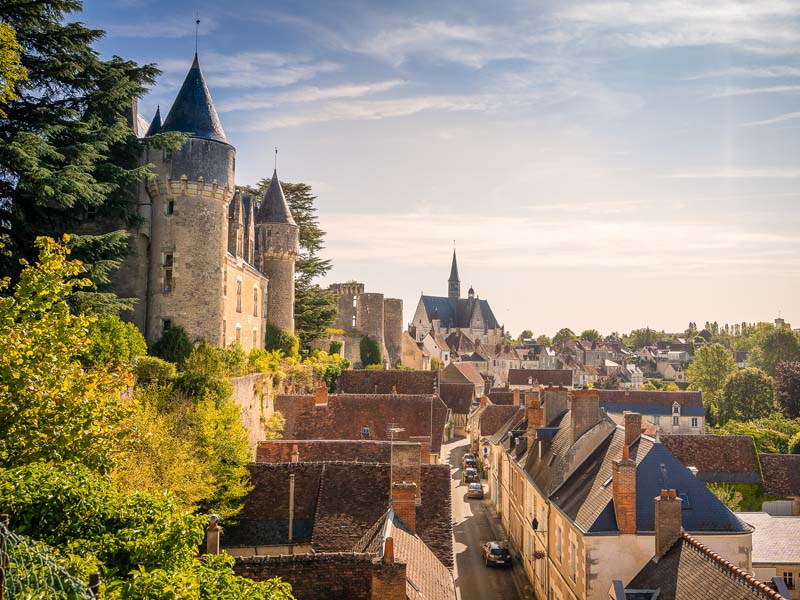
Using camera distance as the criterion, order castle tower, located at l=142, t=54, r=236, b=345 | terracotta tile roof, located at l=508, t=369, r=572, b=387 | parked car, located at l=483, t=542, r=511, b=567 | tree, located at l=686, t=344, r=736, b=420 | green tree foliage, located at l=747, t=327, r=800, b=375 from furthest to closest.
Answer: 1. green tree foliage, located at l=747, t=327, r=800, b=375
2. tree, located at l=686, t=344, r=736, b=420
3. terracotta tile roof, located at l=508, t=369, r=572, b=387
4. castle tower, located at l=142, t=54, r=236, b=345
5. parked car, located at l=483, t=542, r=511, b=567

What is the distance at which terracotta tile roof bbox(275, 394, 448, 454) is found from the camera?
3184cm

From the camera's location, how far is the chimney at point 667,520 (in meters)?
16.0

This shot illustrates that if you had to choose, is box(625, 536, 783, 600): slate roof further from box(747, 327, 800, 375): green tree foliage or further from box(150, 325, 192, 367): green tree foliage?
box(747, 327, 800, 375): green tree foliage

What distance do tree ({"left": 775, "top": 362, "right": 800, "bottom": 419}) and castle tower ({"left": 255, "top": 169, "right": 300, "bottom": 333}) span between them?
→ 53.4 metres

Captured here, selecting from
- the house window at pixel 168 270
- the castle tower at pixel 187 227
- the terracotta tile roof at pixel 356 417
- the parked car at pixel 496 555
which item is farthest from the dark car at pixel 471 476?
the house window at pixel 168 270

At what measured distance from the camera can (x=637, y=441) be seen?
20.0 m

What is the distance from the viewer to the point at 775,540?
22.7 m

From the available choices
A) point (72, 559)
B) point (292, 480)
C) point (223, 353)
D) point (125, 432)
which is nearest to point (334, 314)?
point (223, 353)

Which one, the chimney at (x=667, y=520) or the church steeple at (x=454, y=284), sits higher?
the church steeple at (x=454, y=284)

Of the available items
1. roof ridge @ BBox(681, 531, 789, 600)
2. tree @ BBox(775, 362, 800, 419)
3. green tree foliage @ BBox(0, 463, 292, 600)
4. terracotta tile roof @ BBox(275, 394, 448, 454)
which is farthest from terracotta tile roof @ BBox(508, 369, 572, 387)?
green tree foliage @ BBox(0, 463, 292, 600)

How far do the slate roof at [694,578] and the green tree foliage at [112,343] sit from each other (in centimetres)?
1579

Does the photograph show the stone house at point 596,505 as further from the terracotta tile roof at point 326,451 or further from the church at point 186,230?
the church at point 186,230

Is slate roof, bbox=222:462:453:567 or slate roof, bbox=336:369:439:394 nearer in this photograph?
slate roof, bbox=222:462:453:567

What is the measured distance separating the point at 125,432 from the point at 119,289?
16.7m
